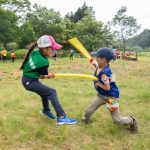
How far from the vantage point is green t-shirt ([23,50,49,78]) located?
534 centimetres

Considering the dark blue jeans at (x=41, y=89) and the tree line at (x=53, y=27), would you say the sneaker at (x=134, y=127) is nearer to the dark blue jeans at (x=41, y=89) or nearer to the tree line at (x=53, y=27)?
the dark blue jeans at (x=41, y=89)

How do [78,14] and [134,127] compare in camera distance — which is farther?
[78,14]

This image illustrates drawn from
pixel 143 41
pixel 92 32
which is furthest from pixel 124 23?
A: pixel 143 41

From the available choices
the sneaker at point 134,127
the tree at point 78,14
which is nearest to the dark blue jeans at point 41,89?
the sneaker at point 134,127

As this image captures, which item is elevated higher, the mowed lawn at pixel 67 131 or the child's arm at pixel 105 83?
the child's arm at pixel 105 83

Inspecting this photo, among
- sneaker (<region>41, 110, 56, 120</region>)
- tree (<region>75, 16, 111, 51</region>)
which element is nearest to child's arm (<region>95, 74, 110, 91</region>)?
sneaker (<region>41, 110, 56, 120</region>)

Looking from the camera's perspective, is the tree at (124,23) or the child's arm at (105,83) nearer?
the child's arm at (105,83)

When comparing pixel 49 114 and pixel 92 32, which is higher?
pixel 92 32

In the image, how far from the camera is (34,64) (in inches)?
211

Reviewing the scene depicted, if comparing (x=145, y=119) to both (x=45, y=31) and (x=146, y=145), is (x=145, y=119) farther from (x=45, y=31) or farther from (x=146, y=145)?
(x=45, y=31)

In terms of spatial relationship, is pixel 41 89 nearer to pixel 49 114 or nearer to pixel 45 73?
pixel 45 73

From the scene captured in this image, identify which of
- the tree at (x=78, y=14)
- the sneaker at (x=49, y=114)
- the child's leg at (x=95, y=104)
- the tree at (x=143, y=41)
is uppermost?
the tree at (x=78, y=14)

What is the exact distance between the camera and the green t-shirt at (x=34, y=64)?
17.5ft

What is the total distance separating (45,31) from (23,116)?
126 ft
